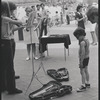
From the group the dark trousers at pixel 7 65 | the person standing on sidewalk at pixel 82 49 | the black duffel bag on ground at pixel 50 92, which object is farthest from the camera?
the dark trousers at pixel 7 65

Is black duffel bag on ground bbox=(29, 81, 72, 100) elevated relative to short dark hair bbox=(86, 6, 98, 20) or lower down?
lower down

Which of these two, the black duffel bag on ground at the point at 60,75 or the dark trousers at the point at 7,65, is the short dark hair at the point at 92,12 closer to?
the dark trousers at the point at 7,65

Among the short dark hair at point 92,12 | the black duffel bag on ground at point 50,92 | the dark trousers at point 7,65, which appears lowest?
the black duffel bag on ground at point 50,92

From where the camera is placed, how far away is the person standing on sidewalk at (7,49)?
201 inches

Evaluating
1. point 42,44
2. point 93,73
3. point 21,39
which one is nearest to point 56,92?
point 93,73

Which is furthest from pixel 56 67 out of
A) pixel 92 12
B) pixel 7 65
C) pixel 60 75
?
pixel 92 12

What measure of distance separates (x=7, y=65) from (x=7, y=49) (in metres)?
0.32

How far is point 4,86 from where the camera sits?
18.1ft

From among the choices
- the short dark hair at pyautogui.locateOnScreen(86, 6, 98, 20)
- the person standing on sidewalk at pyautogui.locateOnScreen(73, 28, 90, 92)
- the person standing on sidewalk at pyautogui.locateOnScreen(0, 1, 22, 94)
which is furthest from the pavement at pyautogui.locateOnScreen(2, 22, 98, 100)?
the short dark hair at pyautogui.locateOnScreen(86, 6, 98, 20)

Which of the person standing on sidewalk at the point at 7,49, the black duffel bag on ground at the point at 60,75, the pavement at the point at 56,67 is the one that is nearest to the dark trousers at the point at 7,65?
the person standing on sidewalk at the point at 7,49

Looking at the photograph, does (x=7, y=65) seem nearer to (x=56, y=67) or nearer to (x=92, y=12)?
(x=92, y=12)

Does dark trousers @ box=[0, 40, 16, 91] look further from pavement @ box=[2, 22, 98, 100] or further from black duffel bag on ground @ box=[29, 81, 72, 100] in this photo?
black duffel bag on ground @ box=[29, 81, 72, 100]

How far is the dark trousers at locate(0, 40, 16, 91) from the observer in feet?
16.9

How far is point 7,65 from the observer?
207 inches
